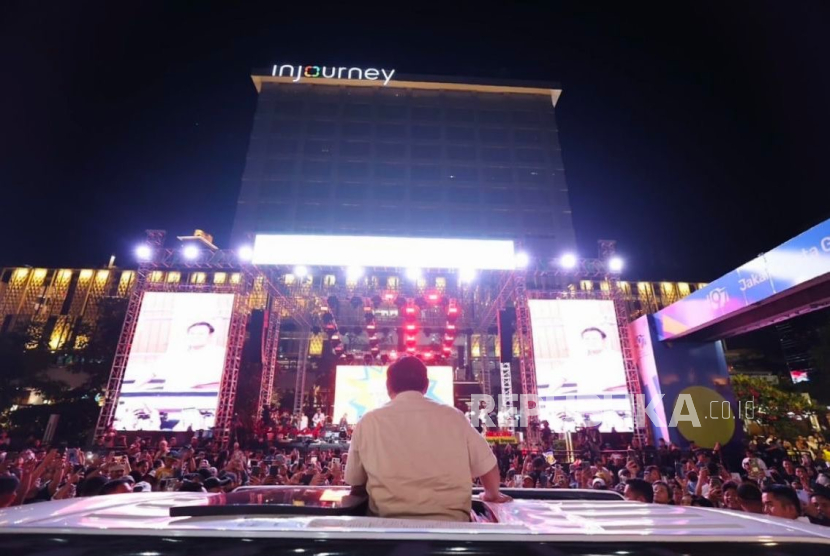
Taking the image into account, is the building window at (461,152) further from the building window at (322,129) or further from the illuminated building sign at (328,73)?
the building window at (322,129)

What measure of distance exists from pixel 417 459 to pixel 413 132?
85.4 ft

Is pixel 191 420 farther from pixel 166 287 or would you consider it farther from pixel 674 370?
pixel 674 370

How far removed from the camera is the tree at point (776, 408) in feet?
69.8

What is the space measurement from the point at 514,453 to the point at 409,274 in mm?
7051

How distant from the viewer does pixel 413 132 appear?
26.0 metres

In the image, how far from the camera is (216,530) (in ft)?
3.53

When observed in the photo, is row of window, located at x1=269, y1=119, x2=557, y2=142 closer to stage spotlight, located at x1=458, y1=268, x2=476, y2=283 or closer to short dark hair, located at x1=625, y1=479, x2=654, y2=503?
stage spotlight, located at x1=458, y1=268, x2=476, y2=283

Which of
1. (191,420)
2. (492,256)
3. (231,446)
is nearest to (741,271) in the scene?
(492,256)

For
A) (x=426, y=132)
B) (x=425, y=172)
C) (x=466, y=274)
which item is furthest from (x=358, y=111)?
(x=466, y=274)

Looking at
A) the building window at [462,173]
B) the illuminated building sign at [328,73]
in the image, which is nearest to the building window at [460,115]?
the building window at [462,173]

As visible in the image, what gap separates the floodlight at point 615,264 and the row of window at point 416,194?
885cm

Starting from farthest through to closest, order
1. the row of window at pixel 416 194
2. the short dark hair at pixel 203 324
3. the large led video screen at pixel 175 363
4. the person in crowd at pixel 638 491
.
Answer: the row of window at pixel 416 194, the short dark hair at pixel 203 324, the large led video screen at pixel 175 363, the person in crowd at pixel 638 491

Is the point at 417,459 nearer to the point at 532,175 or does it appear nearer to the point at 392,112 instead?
the point at 532,175

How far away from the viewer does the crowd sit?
3982 mm
